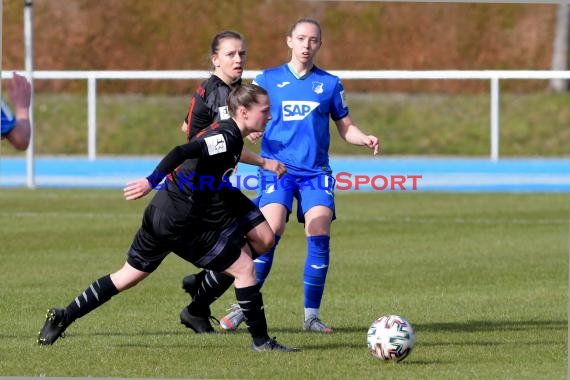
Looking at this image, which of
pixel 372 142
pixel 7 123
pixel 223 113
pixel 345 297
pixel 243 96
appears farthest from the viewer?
pixel 345 297

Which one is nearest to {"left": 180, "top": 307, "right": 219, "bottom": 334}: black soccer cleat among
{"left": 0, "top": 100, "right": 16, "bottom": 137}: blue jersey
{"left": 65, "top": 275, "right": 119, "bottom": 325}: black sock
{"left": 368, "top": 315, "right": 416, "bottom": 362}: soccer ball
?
{"left": 65, "top": 275, "right": 119, "bottom": 325}: black sock

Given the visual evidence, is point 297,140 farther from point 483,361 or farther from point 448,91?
point 448,91

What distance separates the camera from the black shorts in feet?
26.3

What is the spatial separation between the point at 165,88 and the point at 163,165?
24.0m

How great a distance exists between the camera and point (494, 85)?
24406 millimetres

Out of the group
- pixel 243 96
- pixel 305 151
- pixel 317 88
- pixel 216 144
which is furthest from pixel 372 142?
pixel 216 144

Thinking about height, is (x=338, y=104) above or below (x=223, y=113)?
above

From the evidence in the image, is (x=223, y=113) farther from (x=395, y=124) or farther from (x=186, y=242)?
(x=395, y=124)

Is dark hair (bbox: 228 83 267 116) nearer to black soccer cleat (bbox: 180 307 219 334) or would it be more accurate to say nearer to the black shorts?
the black shorts

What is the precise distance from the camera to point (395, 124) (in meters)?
29.8

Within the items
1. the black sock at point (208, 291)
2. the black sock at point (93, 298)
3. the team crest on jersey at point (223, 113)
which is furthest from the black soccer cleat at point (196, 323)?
the team crest on jersey at point (223, 113)

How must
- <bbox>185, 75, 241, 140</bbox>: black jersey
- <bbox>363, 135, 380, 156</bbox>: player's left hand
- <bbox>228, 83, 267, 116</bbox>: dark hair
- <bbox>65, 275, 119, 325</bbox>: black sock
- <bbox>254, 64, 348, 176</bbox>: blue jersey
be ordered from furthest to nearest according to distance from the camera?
1. <bbox>254, 64, 348, 176</bbox>: blue jersey
2. <bbox>363, 135, 380, 156</bbox>: player's left hand
3. <bbox>185, 75, 241, 140</bbox>: black jersey
4. <bbox>65, 275, 119, 325</bbox>: black sock
5. <bbox>228, 83, 267, 116</bbox>: dark hair

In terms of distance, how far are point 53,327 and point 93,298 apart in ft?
1.05

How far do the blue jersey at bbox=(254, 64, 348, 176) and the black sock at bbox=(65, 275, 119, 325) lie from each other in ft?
5.78
